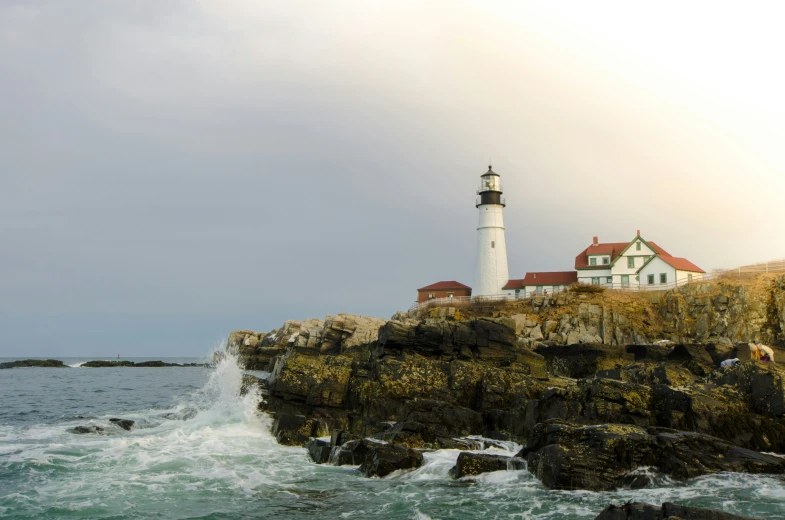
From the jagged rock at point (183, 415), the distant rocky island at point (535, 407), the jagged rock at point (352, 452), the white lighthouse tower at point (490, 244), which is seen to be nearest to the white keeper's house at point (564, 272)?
the white lighthouse tower at point (490, 244)

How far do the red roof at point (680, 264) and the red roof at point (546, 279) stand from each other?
8185mm

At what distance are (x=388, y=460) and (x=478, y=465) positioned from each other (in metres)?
1.97

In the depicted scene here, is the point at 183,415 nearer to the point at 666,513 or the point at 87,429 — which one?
the point at 87,429

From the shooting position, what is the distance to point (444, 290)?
6762 centimetres

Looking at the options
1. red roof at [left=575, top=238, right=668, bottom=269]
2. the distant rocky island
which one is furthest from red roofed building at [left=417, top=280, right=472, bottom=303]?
the distant rocky island

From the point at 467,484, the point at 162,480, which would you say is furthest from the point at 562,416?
the point at 162,480

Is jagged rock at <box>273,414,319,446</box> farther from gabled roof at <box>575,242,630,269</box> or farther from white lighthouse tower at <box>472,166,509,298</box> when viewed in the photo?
gabled roof at <box>575,242,630,269</box>

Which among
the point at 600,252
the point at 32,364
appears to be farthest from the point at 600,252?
the point at 32,364

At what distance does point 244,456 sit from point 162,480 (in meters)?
2.75

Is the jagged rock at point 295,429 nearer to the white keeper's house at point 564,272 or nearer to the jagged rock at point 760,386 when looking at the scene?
the jagged rock at point 760,386

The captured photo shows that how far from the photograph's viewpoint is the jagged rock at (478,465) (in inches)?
546

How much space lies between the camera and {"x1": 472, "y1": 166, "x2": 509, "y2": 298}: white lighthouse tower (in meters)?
62.1

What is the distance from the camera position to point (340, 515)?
38.0 feet

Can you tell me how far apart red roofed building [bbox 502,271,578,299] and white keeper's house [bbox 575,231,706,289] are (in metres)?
1.25
